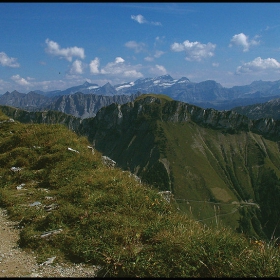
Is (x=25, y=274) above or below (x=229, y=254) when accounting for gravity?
below

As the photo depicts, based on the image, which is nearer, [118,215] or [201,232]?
[201,232]

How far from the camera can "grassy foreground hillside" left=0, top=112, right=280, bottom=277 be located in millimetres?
6949

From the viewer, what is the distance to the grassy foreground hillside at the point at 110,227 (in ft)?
22.8

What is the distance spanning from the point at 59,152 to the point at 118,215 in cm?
769

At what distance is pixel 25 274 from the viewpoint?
716 cm

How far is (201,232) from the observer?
27.0 feet

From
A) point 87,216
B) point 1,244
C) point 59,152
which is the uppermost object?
point 59,152

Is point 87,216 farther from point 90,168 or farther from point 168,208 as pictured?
point 90,168

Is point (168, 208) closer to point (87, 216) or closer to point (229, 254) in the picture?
point (87, 216)

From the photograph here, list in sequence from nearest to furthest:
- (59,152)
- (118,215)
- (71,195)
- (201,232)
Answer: (201,232) → (118,215) → (71,195) → (59,152)

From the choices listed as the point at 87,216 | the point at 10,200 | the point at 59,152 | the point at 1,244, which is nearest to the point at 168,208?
the point at 87,216

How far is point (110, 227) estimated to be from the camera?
8.90 metres

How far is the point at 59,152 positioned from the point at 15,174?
2.64m

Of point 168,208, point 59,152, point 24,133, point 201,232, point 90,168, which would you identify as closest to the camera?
point 201,232
